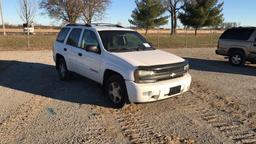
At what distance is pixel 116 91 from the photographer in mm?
6559

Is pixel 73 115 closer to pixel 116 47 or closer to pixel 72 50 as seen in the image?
pixel 116 47

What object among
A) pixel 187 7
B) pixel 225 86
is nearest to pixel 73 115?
pixel 225 86

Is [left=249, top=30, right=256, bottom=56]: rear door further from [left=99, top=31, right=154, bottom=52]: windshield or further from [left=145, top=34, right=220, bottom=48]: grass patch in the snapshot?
[left=145, top=34, right=220, bottom=48]: grass patch

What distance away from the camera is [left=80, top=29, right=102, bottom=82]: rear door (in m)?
7.19

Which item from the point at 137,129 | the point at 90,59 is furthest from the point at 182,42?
the point at 137,129

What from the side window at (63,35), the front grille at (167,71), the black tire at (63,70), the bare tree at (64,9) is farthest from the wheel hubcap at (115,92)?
the bare tree at (64,9)

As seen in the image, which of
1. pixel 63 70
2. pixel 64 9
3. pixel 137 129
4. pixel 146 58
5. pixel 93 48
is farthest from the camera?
pixel 64 9

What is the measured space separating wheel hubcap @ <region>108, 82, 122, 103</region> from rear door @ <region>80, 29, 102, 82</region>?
0.62 meters

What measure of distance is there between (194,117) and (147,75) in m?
1.25

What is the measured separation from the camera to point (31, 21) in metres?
50.8

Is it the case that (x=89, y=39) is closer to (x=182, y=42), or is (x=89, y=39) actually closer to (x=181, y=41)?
(x=182, y=42)

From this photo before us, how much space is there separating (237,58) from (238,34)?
3.49 feet

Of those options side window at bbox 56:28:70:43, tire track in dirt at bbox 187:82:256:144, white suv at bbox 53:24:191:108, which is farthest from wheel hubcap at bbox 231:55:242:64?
side window at bbox 56:28:70:43

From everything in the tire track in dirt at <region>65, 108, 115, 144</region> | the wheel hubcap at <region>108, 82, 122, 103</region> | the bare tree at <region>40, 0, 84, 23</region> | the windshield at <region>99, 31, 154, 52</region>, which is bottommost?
the tire track in dirt at <region>65, 108, 115, 144</region>
